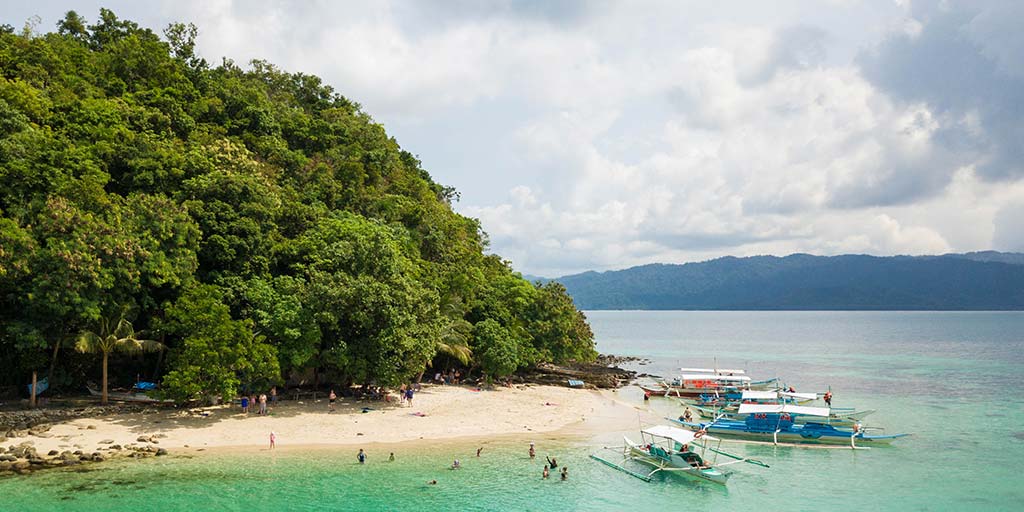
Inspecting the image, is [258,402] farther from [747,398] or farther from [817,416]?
[817,416]

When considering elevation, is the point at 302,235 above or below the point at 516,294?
above

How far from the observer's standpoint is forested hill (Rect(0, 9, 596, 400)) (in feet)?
101

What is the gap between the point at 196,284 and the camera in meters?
34.7

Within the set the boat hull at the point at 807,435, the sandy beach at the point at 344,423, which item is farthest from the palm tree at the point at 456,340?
the boat hull at the point at 807,435

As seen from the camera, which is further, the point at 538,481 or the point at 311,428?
the point at 311,428

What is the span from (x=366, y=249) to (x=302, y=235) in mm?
6177

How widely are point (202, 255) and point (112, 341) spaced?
696 centimetres

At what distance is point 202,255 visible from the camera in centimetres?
3678

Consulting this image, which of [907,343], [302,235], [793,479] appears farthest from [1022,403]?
[907,343]

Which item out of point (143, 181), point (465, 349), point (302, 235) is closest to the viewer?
point (143, 181)

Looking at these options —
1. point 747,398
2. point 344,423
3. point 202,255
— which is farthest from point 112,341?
point 747,398

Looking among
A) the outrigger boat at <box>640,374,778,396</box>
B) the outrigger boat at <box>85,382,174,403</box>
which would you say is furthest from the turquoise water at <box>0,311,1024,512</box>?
the outrigger boat at <box>640,374,778,396</box>

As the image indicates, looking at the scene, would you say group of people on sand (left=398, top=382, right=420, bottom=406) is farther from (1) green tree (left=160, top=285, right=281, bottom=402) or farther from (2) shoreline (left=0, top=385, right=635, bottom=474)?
(1) green tree (left=160, top=285, right=281, bottom=402)

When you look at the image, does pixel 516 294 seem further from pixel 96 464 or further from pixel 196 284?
pixel 96 464
